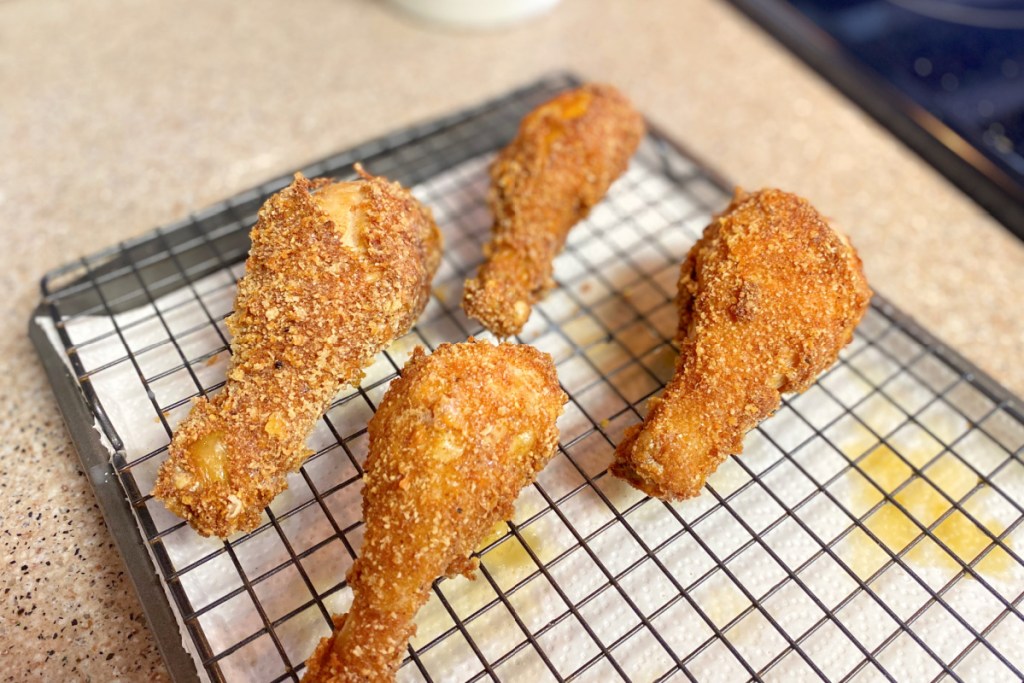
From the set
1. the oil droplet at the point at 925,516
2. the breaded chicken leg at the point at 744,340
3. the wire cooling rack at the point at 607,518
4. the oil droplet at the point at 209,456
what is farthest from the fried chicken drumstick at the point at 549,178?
the oil droplet at the point at 925,516

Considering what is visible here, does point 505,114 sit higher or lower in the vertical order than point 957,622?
higher

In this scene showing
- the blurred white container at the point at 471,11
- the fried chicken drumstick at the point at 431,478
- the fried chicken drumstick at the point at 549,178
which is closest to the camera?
the fried chicken drumstick at the point at 431,478

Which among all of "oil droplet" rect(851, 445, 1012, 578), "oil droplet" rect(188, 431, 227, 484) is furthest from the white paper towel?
"oil droplet" rect(188, 431, 227, 484)

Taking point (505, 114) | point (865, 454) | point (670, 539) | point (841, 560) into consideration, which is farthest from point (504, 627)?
point (505, 114)

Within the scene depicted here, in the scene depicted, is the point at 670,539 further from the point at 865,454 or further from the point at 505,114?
the point at 505,114

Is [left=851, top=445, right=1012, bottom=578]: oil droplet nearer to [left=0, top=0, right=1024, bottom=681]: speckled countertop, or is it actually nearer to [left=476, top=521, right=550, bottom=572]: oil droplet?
[left=0, top=0, right=1024, bottom=681]: speckled countertop

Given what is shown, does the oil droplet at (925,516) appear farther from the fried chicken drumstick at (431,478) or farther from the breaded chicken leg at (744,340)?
the fried chicken drumstick at (431,478)

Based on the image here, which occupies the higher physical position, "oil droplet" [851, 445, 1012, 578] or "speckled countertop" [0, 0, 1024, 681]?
"speckled countertop" [0, 0, 1024, 681]
